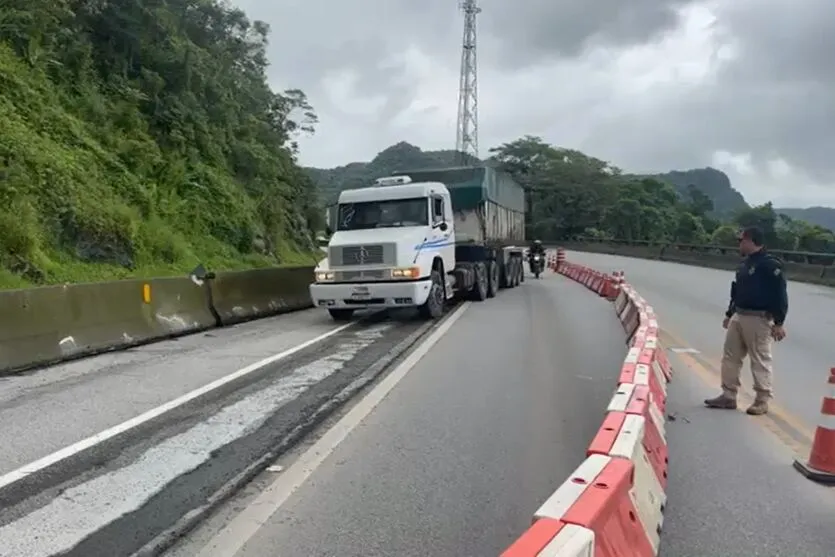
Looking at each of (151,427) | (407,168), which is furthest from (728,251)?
(151,427)

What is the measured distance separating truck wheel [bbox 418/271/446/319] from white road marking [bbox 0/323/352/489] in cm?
533

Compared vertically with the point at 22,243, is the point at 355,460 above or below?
below

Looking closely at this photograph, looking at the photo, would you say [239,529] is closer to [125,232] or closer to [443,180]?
[125,232]

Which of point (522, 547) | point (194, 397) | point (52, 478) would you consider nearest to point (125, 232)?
point (194, 397)

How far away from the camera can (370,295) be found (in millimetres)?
14195

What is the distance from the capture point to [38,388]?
813cm

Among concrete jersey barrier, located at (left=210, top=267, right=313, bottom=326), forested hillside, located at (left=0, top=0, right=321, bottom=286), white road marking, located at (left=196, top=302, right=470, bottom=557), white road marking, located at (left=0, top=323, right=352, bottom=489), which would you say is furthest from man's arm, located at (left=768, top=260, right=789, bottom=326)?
forested hillside, located at (left=0, top=0, right=321, bottom=286)

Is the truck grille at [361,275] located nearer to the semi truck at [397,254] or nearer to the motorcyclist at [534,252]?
the semi truck at [397,254]

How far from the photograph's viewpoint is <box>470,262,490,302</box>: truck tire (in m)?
19.5

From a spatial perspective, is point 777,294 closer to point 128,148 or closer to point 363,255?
point 363,255

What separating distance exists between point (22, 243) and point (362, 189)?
657 centimetres

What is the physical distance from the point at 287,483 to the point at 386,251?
9.44 meters

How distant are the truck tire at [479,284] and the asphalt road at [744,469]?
824 cm

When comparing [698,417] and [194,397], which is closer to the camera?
[698,417]
